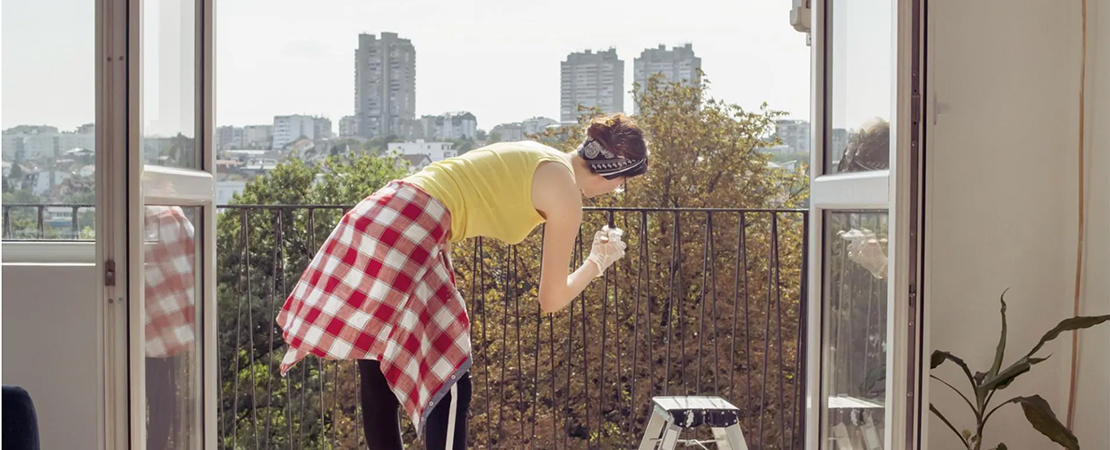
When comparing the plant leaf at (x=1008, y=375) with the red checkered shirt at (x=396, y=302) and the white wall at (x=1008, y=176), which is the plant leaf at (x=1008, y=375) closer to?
the white wall at (x=1008, y=176)

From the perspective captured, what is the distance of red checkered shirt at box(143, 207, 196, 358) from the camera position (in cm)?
166

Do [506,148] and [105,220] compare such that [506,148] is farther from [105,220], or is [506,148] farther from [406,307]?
[105,220]

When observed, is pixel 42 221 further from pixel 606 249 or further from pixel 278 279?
pixel 278 279

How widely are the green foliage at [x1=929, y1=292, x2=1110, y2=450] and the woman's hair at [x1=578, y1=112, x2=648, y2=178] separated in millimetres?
820

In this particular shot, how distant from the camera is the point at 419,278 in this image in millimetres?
2055

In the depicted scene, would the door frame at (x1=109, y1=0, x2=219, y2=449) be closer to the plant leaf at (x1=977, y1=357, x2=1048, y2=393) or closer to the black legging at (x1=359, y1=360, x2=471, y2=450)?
the black legging at (x1=359, y1=360, x2=471, y2=450)

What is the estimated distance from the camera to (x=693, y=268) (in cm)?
658


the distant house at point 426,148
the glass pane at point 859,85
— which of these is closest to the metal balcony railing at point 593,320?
the distant house at point 426,148

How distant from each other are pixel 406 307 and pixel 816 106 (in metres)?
1.10

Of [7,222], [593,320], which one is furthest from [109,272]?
[593,320]

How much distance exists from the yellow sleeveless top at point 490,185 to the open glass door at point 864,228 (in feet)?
2.13

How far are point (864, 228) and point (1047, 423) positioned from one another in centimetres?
66

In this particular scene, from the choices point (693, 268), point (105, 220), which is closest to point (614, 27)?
point (693, 268)

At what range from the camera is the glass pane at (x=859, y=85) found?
1.88m
